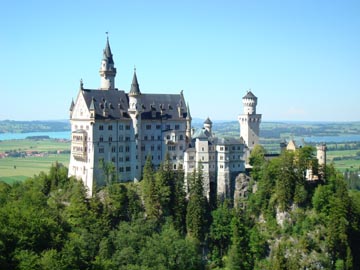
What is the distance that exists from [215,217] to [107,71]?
3940cm

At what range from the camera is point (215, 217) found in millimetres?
97250

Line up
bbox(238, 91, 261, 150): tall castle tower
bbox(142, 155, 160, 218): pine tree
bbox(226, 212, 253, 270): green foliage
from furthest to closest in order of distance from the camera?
bbox(238, 91, 261, 150): tall castle tower
bbox(142, 155, 160, 218): pine tree
bbox(226, 212, 253, 270): green foliage

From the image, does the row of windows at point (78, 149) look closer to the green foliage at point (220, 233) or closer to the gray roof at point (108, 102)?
the gray roof at point (108, 102)

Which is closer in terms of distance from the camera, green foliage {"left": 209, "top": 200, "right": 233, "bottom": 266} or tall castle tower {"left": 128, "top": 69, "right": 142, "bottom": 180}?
green foliage {"left": 209, "top": 200, "right": 233, "bottom": 266}

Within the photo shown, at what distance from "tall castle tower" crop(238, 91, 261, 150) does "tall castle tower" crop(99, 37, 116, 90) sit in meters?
31.1

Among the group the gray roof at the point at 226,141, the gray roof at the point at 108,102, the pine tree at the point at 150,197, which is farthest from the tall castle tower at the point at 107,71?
the gray roof at the point at 226,141

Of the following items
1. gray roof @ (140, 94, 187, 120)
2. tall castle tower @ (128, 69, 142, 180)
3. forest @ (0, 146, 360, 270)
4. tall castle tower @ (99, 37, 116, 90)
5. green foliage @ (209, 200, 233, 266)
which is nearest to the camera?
forest @ (0, 146, 360, 270)

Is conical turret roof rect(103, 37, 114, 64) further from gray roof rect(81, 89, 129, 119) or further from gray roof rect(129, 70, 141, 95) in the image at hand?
gray roof rect(129, 70, 141, 95)

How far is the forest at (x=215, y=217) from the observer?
86438 mm

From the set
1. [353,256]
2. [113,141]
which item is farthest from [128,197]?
[353,256]

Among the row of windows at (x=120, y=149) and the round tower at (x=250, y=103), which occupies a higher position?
the round tower at (x=250, y=103)

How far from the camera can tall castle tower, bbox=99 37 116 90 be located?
108625 millimetres

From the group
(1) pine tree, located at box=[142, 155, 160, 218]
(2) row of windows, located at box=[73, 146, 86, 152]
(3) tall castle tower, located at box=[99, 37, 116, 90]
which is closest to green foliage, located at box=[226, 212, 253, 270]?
(1) pine tree, located at box=[142, 155, 160, 218]

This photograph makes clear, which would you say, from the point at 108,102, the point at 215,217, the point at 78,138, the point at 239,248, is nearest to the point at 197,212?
the point at 215,217
